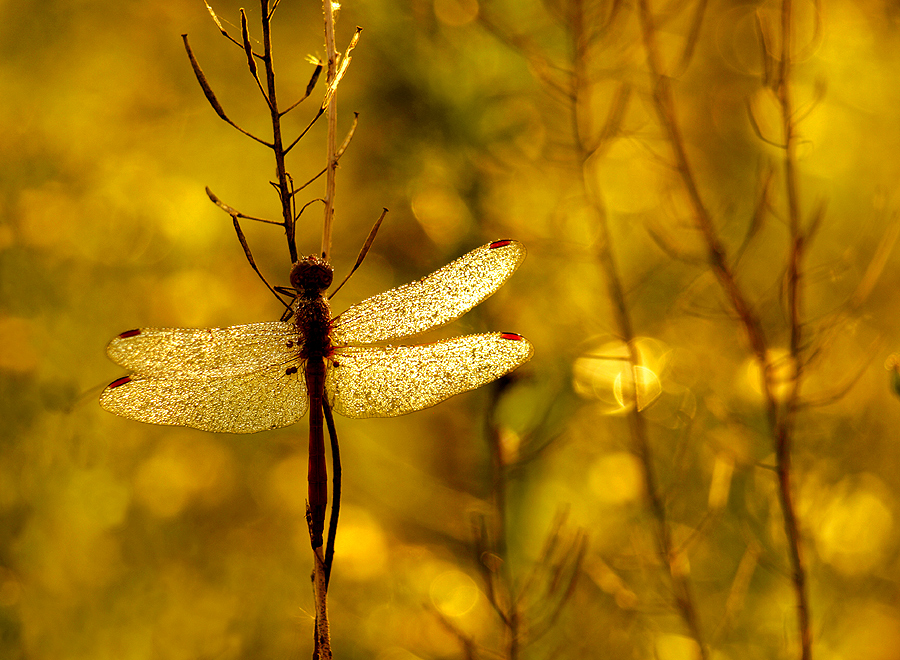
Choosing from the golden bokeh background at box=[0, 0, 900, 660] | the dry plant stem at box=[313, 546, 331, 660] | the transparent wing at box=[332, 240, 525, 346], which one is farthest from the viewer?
the golden bokeh background at box=[0, 0, 900, 660]

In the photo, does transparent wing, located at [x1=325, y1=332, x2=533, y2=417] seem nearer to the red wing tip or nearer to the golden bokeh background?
the red wing tip

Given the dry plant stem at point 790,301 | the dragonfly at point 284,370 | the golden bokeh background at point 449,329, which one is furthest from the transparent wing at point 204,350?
the golden bokeh background at point 449,329

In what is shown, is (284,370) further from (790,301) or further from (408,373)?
(790,301)

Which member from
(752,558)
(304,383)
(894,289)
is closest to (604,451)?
(752,558)

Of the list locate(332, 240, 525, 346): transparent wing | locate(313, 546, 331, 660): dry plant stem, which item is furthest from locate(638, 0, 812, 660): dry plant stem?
locate(313, 546, 331, 660): dry plant stem

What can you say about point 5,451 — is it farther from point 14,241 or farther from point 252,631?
point 252,631

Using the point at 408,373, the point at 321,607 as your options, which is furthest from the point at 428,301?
the point at 321,607
